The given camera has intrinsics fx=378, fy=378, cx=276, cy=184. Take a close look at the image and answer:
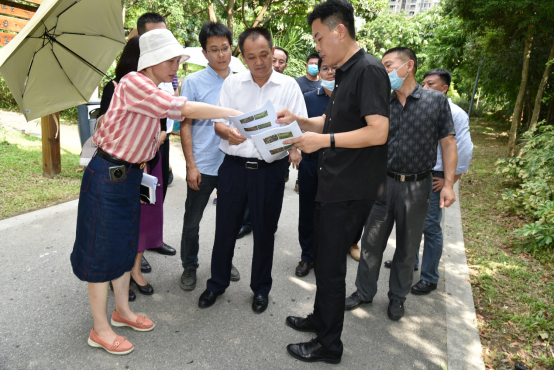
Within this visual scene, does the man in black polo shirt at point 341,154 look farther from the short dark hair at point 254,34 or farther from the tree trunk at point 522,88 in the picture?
the tree trunk at point 522,88

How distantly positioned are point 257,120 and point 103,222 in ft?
3.98

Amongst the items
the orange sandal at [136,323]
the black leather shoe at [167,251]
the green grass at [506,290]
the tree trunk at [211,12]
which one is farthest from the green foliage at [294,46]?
the orange sandal at [136,323]

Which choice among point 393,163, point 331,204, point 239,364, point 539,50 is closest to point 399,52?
point 393,163

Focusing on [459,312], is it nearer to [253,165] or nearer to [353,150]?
[353,150]

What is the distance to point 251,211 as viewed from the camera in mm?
3135

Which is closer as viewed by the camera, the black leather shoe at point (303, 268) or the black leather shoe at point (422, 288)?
the black leather shoe at point (422, 288)

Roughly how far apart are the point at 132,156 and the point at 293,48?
12.1 metres

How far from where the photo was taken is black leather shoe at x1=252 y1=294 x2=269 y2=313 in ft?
10.7

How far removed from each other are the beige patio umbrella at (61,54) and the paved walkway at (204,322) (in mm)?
1568

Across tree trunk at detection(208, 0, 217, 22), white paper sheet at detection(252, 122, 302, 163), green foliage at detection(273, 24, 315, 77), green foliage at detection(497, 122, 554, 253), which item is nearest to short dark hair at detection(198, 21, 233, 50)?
white paper sheet at detection(252, 122, 302, 163)

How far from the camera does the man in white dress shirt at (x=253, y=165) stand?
117 inches

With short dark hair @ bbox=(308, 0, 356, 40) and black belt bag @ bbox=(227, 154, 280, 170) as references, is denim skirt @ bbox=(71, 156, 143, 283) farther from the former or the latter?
short dark hair @ bbox=(308, 0, 356, 40)

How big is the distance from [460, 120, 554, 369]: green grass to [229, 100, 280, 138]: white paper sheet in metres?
2.46

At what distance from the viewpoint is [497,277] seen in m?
4.24
